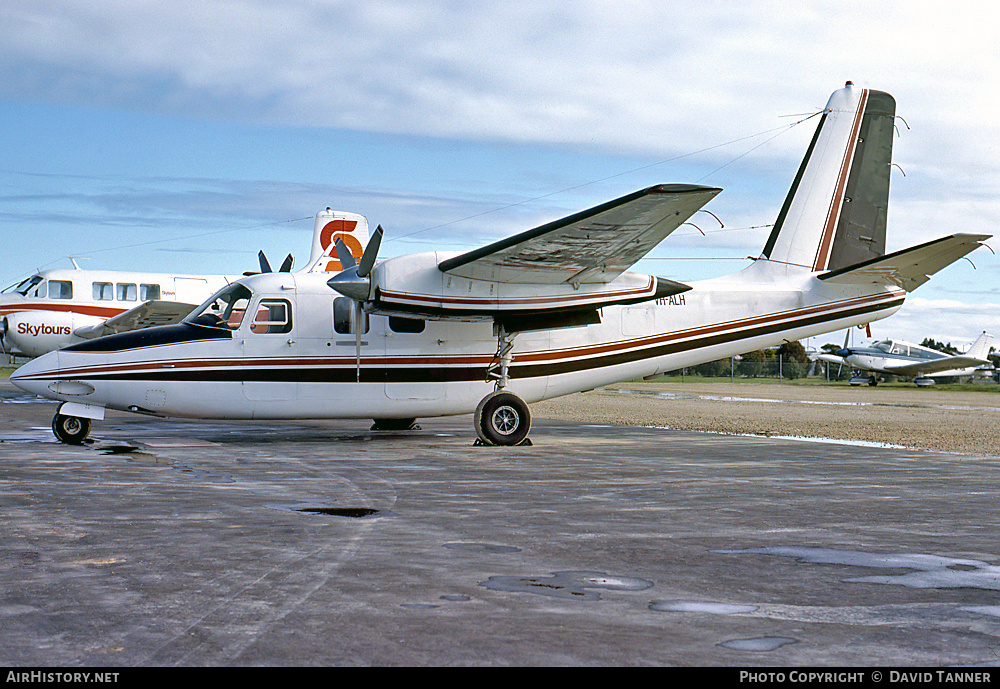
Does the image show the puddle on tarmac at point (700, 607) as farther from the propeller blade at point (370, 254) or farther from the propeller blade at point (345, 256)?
the propeller blade at point (345, 256)

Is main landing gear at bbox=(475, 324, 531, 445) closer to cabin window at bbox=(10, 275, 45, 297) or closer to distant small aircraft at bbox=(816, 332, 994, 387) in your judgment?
cabin window at bbox=(10, 275, 45, 297)

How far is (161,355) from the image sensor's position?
1438cm

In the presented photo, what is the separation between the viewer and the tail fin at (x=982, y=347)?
63.8 metres

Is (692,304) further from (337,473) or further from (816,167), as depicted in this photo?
(337,473)

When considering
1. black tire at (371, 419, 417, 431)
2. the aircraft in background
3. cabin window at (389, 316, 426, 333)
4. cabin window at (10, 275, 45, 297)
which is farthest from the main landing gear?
cabin window at (10, 275, 45, 297)

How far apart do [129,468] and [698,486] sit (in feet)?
21.6

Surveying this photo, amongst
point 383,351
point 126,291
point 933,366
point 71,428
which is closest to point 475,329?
point 383,351

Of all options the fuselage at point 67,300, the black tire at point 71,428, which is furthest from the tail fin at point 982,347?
the black tire at point 71,428

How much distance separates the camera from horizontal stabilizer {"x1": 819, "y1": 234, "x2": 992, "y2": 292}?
49.9 ft

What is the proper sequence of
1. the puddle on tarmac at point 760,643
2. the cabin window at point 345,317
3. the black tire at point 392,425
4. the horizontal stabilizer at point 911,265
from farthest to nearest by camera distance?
the black tire at point 392,425 → the cabin window at point 345,317 → the horizontal stabilizer at point 911,265 → the puddle on tarmac at point 760,643

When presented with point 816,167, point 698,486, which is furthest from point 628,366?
point 698,486

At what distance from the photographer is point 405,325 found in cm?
1559

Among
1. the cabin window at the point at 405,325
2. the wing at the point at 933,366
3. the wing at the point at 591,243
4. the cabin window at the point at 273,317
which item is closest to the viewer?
the wing at the point at 591,243

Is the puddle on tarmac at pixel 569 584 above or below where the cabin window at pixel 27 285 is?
below
